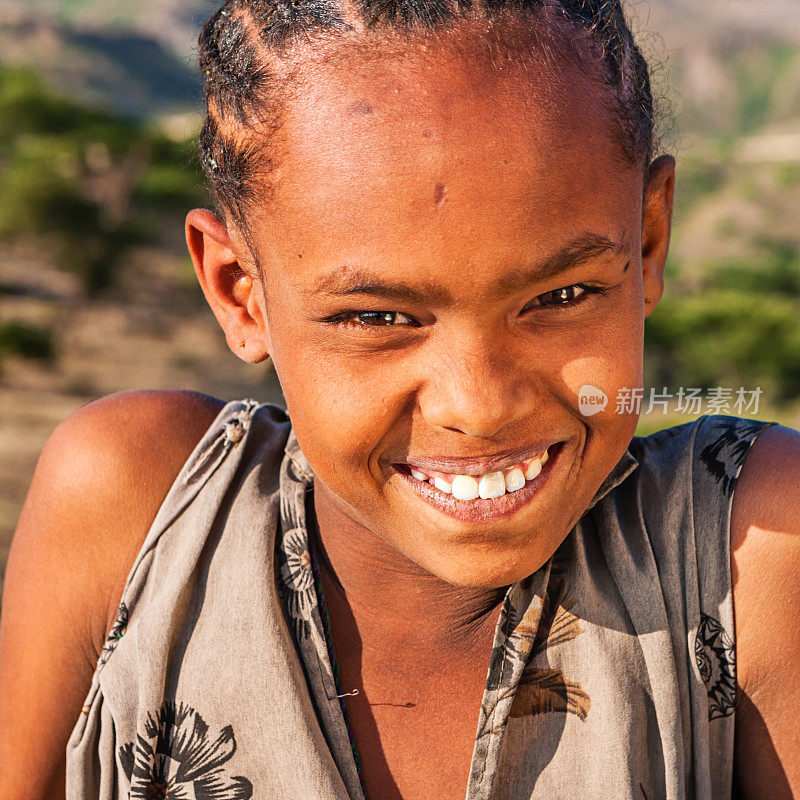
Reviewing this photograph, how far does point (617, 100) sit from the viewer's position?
4.06 ft

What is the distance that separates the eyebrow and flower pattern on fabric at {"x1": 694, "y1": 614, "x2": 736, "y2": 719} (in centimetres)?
58

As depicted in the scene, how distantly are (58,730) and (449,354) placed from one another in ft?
3.16

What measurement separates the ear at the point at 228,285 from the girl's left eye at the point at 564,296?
1.38 feet

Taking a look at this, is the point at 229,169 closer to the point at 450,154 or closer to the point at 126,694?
the point at 450,154

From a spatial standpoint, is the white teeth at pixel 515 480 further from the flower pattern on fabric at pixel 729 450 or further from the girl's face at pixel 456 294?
the flower pattern on fabric at pixel 729 450

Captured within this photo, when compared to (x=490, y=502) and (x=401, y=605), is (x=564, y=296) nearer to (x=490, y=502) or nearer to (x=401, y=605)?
(x=490, y=502)

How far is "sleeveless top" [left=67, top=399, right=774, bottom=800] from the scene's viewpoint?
4.48 feet

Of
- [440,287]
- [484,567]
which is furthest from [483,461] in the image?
[440,287]

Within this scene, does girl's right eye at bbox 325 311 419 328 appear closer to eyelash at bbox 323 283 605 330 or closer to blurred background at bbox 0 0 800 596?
eyelash at bbox 323 283 605 330

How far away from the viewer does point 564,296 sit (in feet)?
4.02

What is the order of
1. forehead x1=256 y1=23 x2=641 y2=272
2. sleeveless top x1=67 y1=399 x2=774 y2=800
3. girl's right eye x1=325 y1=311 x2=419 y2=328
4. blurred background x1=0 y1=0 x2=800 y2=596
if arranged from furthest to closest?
blurred background x1=0 y1=0 x2=800 y2=596, sleeveless top x1=67 y1=399 x2=774 y2=800, girl's right eye x1=325 y1=311 x2=419 y2=328, forehead x1=256 y1=23 x2=641 y2=272

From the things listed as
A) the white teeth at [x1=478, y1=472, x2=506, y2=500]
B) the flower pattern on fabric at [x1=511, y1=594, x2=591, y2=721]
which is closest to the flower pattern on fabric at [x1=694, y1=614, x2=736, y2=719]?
the flower pattern on fabric at [x1=511, y1=594, x2=591, y2=721]

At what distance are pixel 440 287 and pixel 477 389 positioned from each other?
0.42 feet

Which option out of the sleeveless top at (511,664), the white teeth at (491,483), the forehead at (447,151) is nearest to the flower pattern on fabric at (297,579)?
the sleeveless top at (511,664)
